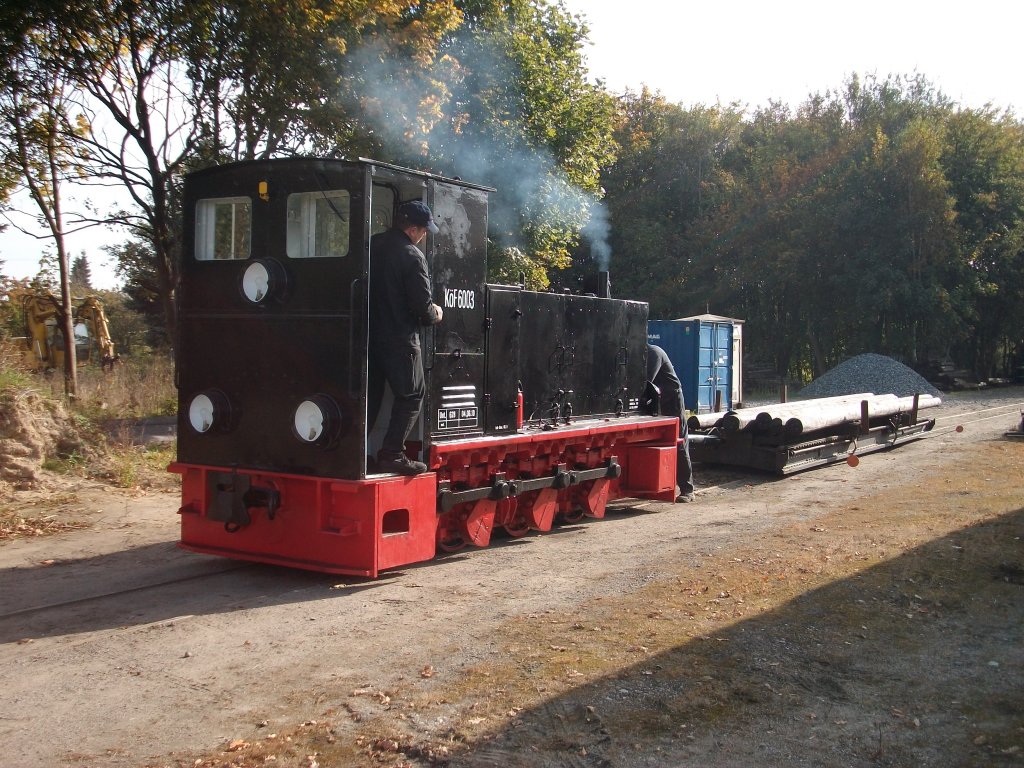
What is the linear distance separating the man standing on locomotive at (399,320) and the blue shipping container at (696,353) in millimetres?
16690

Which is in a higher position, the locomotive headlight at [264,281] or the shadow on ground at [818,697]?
the locomotive headlight at [264,281]

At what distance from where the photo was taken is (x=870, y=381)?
27.4 meters

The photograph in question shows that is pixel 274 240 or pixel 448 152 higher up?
pixel 448 152

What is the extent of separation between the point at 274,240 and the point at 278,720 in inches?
148

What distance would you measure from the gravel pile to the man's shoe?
2200cm

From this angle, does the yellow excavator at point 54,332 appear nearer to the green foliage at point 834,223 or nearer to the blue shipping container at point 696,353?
the blue shipping container at point 696,353

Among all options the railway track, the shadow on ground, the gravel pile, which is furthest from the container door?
the railway track

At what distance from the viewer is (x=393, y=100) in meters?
12.7

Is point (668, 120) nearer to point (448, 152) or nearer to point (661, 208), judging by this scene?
point (661, 208)

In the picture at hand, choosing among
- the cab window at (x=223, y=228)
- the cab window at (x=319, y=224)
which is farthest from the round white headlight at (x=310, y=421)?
the cab window at (x=223, y=228)

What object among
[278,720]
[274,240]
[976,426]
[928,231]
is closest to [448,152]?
[274,240]

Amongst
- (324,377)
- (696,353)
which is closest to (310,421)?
(324,377)

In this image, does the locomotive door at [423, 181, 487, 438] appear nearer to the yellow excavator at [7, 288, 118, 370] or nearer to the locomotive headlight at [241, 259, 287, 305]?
the locomotive headlight at [241, 259, 287, 305]

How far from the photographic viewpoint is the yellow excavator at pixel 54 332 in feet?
78.3
